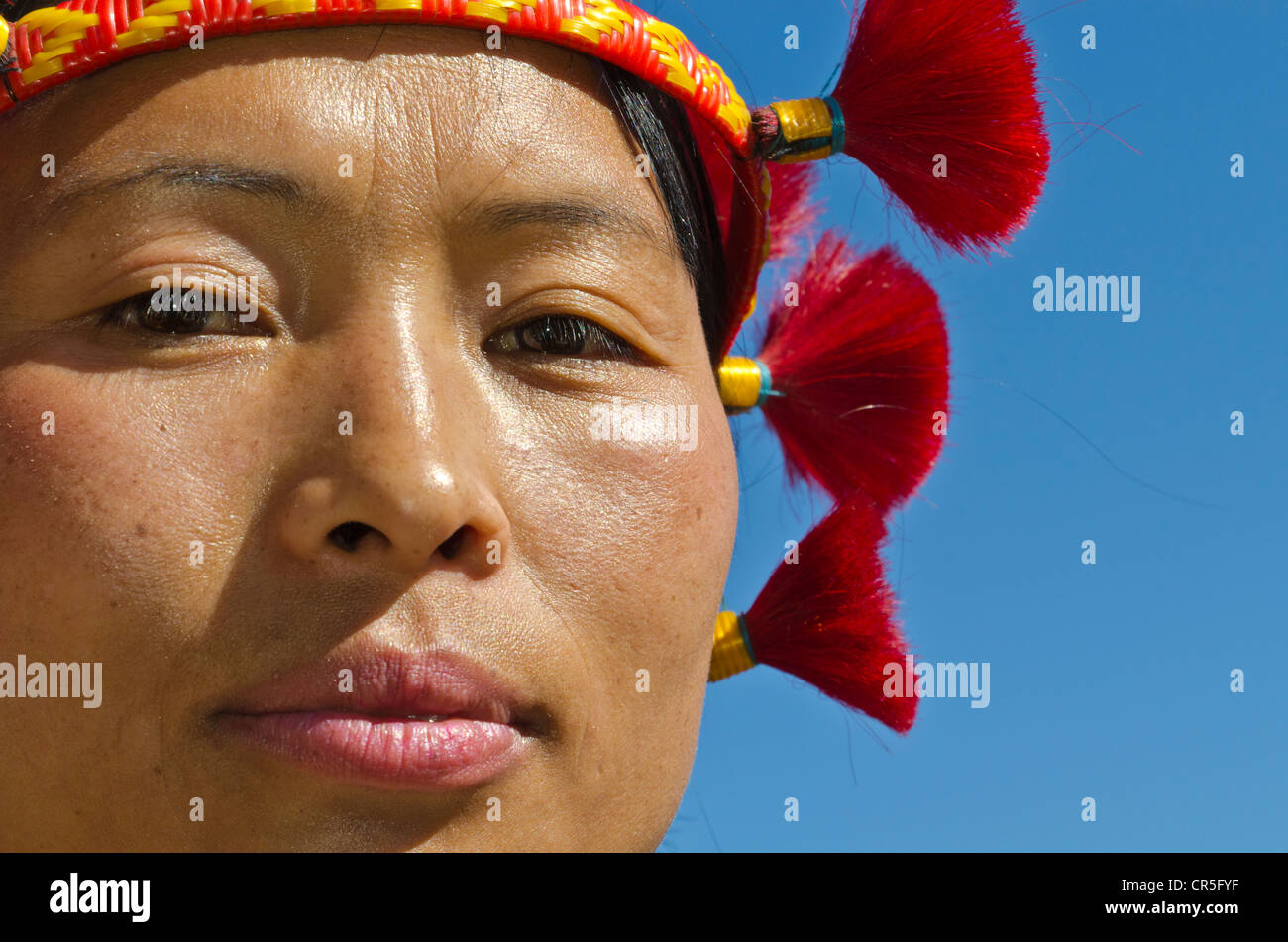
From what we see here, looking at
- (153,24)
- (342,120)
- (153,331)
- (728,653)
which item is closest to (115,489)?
(153,331)

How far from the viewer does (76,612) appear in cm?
174

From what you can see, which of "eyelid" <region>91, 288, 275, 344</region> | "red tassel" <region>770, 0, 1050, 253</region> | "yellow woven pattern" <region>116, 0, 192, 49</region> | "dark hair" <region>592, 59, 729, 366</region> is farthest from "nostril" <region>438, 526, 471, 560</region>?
"red tassel" <region>770, 0, 1050, 253</region>

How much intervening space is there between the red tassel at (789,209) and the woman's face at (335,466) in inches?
37.1

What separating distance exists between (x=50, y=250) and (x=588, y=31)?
0.86m

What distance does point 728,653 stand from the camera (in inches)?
109

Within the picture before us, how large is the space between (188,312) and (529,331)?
471 millimetres

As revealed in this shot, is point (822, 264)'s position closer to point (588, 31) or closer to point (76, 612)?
point (588, 31)

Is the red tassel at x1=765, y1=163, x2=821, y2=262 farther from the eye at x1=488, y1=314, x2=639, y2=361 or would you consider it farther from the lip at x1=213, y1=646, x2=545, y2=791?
the lip at x1=213, y1=646, x2=545, y2=791

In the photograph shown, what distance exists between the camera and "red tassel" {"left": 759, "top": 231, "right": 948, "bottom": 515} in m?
2.83

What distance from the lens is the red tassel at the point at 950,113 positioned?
2412 mm

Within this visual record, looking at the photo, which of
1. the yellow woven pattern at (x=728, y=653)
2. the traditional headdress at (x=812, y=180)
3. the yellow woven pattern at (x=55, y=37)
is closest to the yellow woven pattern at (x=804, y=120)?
the traditional headdress at (x=812, y=180)

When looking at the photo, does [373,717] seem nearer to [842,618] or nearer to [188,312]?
[188,312]

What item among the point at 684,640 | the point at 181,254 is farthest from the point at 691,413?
the point at 181,254

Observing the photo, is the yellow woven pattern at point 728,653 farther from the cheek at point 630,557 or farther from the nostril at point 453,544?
the nostril at point 453,544
